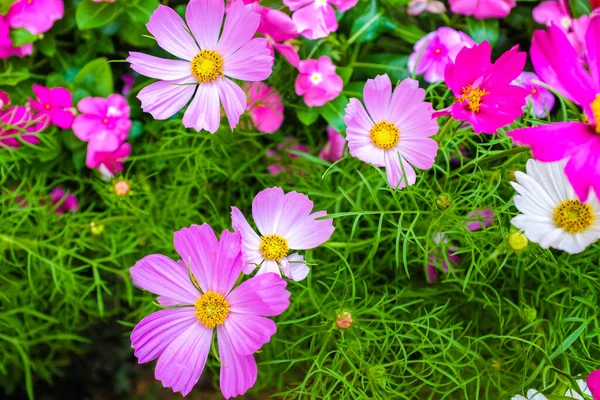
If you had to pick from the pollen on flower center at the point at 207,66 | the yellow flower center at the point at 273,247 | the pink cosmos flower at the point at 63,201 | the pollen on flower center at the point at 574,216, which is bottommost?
the yellow flower center at the point at 273,247

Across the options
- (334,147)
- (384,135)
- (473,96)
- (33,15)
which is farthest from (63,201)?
(473,96)

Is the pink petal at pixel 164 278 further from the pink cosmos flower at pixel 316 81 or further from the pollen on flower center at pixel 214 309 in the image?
the pink cosmos flower at pixel 316 81

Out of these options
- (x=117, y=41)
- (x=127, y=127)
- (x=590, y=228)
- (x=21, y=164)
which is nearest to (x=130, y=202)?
(x=127, y=127)

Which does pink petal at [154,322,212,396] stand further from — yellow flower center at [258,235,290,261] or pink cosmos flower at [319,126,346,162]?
pink cosmos flower at [319,126,346,162]

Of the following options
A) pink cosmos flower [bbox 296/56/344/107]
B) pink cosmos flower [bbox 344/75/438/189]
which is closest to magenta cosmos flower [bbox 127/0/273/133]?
pink cosmos flower [bbox 344/75/438/189]

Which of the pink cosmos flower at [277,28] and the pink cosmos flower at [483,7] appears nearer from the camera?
the pink cosmos flower at [277,28]

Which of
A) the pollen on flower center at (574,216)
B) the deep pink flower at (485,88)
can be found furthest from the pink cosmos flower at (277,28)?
the pollen on flower center at (574,216)
